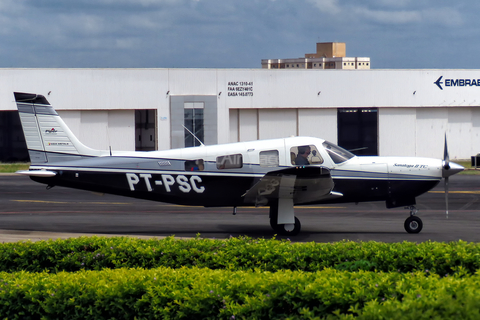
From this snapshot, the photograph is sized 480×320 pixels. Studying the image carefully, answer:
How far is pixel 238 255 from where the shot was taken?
7238 millimetres

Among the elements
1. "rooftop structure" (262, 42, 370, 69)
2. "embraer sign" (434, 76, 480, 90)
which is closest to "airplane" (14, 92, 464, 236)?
"embraer sign" (434, 76, 480, 90)

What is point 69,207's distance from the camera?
65.6 feet

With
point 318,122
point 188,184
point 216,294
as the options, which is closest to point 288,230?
point 188,184

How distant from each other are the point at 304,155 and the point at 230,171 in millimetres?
1849

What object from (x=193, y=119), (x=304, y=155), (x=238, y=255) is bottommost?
(x=238, y=255)

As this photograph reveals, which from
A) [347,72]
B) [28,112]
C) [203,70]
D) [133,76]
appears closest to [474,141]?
[347,72]

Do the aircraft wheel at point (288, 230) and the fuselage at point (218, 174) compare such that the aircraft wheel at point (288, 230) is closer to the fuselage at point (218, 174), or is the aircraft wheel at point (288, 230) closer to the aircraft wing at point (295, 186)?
the aircraft wing at point (295, 186)

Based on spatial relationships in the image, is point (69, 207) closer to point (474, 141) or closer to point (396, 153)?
point (396, 153)

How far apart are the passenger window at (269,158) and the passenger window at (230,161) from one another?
1.72 ft

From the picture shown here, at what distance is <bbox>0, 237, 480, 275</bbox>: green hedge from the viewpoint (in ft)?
22.0

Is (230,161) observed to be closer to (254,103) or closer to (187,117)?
(187,117)

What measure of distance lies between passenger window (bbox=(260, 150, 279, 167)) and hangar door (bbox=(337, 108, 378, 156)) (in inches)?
1478

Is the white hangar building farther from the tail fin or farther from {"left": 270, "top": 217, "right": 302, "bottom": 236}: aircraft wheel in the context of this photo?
{"left": 270, "top": 217, "right": 302, "bottom": 236}: aircraft wheel

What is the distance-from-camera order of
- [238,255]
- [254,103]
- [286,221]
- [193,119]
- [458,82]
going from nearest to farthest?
[238,255] → [286,221] → [193,119] → [254,103] → [458,82]
